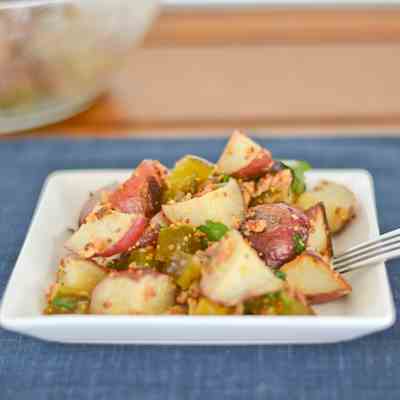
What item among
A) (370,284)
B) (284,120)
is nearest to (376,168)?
(284,120)

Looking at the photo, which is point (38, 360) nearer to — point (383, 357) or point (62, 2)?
point (383, 357)

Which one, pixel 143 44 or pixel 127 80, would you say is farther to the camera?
pixel 143 44

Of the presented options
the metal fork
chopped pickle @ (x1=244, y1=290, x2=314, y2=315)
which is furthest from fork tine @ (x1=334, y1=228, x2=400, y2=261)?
chopped pickle @ (x1=244, y1=290, x2=314, y2=315)

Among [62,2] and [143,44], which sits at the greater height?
[62,2]

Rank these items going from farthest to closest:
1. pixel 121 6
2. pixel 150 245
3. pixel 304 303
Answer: pixel 121 6 → pixel 150 245 → pixel 304 303

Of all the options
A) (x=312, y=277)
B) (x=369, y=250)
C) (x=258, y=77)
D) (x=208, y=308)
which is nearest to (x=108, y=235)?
(x=208, y=308)

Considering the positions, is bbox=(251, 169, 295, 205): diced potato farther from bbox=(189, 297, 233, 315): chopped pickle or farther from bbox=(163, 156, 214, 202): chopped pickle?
bbox=(189, 297, 233, 315): chopped pickle
